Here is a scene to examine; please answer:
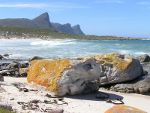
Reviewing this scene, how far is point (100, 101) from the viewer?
16016 mm

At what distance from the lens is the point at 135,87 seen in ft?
62.3

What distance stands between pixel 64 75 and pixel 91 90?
151cm

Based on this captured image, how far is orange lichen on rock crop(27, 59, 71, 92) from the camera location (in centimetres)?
1641

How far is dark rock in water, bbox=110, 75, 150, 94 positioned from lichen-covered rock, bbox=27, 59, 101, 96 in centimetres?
173

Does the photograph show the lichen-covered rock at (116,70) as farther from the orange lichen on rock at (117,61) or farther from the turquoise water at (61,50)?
the turquoise water at (61,50)

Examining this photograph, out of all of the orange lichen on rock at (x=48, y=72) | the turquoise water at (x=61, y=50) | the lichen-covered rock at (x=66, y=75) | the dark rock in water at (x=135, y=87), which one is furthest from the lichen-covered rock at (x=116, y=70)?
the turquoise water at (x=61, y=50)

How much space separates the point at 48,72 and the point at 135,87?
13.6ft

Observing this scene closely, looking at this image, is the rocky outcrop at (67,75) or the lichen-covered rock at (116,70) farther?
the lichen-covered rock at (116,70)

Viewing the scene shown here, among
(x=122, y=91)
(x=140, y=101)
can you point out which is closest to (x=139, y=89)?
(x=122, y=91)

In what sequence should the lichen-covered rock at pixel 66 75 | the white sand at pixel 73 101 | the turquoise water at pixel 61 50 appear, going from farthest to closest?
the turquoise water at pixel 61 50, the lichen-covered rock at pixel 66 75, the white sand at pixel 73 101

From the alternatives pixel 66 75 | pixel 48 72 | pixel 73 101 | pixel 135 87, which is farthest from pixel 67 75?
pixel 135 87

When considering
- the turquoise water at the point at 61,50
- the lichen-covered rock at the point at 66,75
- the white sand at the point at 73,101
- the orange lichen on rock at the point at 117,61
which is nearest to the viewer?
the white sand at the point at 73,101

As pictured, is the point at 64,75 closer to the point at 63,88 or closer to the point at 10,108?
the point at 63,88

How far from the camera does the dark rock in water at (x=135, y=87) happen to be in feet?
61.7
